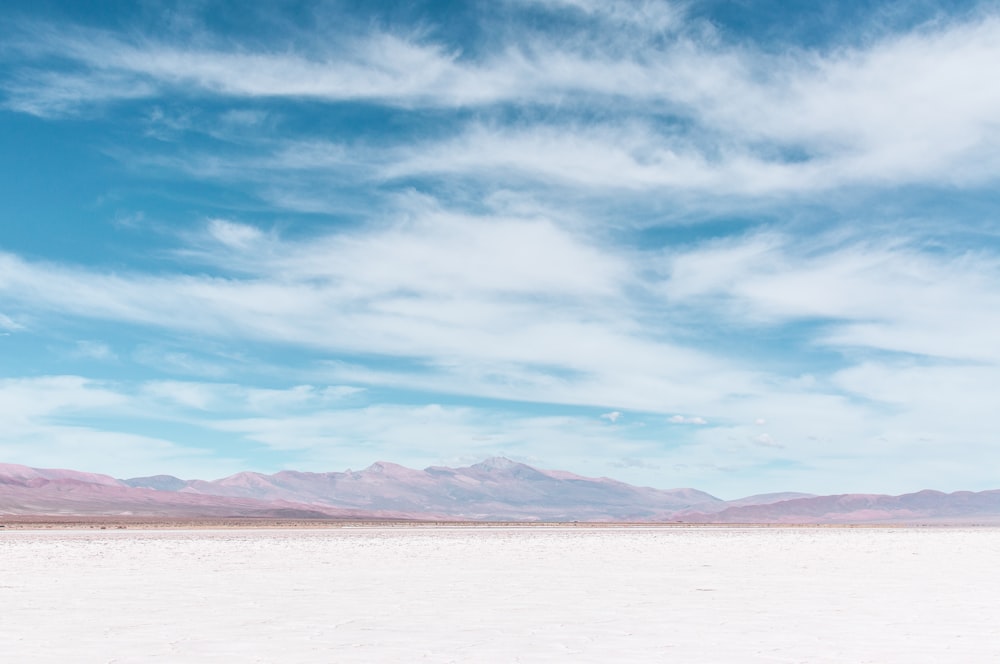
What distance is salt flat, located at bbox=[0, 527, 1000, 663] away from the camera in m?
9.59

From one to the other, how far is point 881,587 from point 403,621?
10.4m

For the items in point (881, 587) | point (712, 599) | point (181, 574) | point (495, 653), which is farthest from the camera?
point (181, 574)

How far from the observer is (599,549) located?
3256 centimetres

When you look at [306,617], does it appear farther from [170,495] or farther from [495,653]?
[170,495]

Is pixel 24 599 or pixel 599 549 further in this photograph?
pixel 599 549

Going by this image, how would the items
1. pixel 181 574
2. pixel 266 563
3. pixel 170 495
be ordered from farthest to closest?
pixel 170 495, pixel 266 563, pixel 181 574

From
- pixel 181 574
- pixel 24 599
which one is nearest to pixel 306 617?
pixel 24 599

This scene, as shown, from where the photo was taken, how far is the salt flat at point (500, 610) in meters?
9.59

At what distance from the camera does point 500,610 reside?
13.5 metres

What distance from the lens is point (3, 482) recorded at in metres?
180

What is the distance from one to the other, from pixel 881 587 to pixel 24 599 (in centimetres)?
1629

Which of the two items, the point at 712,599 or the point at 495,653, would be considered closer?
the point at 495,653

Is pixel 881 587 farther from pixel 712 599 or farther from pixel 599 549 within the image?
pixel 599 549

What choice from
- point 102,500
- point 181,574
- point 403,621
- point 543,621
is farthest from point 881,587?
point 102,500
